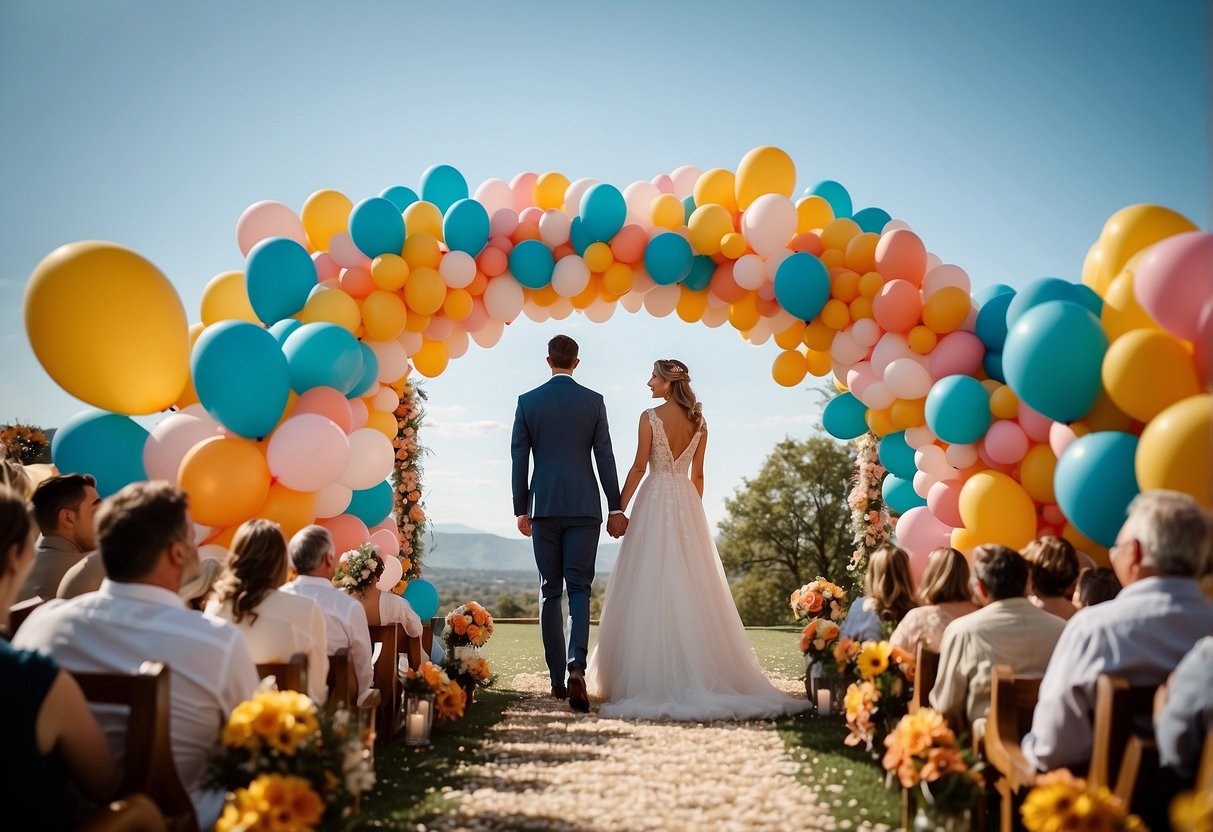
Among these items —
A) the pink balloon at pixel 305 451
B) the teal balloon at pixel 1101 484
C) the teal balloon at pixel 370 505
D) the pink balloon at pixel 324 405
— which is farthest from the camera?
the teal balloon at pixel 370 505

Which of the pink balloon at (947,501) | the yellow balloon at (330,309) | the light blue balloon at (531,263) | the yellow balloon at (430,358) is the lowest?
the pink balloon at (947,501)

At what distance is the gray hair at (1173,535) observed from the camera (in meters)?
2.62

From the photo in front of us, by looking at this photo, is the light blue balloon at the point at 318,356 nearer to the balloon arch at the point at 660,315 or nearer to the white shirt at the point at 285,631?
the balloon arch at the point at 660,315

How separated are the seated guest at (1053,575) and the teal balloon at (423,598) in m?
5.09

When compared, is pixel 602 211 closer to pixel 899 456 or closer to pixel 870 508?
pixel 899 456

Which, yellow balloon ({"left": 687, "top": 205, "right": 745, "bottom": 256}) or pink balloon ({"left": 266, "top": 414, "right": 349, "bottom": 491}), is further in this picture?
yellow balloon ({"left": 687, "top": 205, "right": 745, "bottom": 256})

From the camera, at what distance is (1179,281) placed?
12.4 feet

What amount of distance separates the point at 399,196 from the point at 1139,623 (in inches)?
225

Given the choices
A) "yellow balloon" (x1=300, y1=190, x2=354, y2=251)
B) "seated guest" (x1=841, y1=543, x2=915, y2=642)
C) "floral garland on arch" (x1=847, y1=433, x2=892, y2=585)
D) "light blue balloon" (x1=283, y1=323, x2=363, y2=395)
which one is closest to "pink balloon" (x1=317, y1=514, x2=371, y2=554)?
"light blue balloon" (x1=283, y1=323, x2=363, y2=395)

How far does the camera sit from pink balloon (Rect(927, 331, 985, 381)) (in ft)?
19.6

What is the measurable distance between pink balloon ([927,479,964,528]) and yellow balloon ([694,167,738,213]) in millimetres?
2524

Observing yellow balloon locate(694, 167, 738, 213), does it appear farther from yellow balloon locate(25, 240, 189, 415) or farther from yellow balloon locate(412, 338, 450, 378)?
yellow balloon locate(25, 240, 189, 415)

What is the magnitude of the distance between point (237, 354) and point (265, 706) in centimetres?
313

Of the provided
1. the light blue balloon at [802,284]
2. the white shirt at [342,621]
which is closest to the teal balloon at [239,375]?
the white shirt at [342,621]
